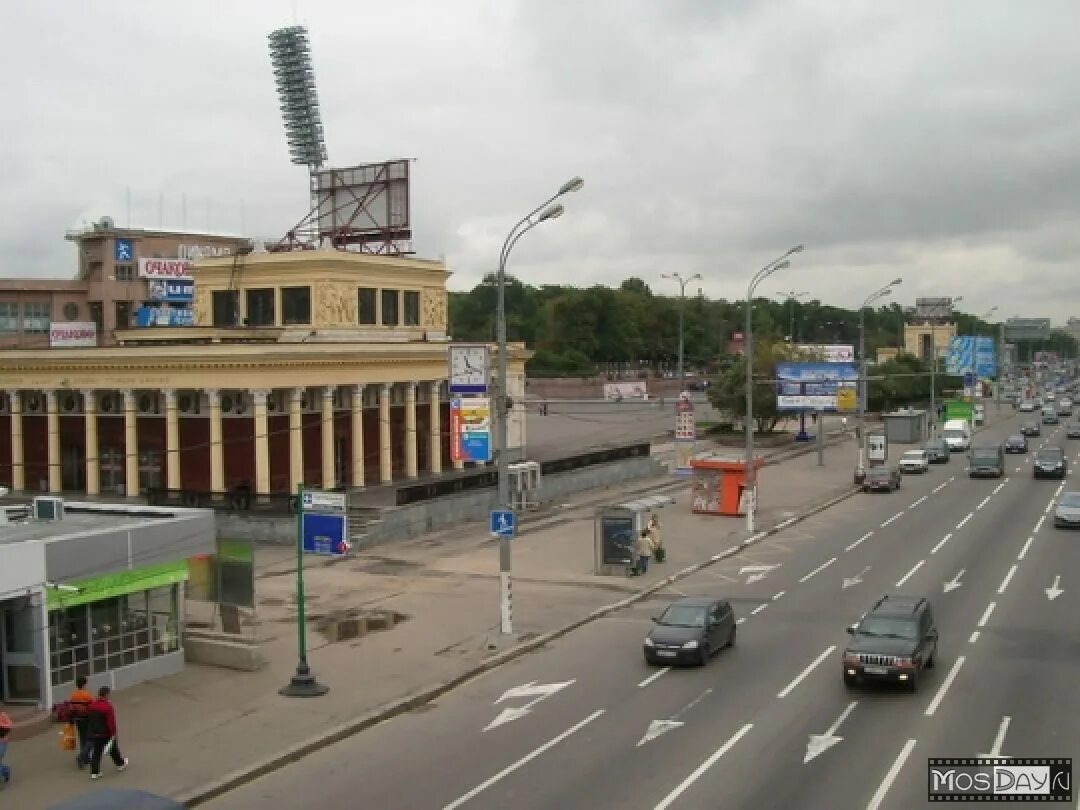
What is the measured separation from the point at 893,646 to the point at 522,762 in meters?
7.97

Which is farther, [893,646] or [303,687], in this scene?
[303,687]

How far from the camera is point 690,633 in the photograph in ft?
80.3

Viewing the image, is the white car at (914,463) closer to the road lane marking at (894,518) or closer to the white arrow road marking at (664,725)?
the road lane marking at (894,518)

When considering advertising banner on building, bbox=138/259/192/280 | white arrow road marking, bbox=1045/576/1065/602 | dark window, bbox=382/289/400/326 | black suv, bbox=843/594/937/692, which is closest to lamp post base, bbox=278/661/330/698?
black suv, bbox=843/594/937/692

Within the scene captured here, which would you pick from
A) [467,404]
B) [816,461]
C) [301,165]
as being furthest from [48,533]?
[816,461]

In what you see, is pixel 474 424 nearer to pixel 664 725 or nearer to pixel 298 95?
pixel 664 725

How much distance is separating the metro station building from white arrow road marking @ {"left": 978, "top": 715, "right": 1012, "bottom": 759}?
31285 millimetres

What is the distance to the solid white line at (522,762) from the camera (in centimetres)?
1666

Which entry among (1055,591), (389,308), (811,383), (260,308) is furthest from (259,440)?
(811,383)

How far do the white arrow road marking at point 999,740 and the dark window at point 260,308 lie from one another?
43.6 meters

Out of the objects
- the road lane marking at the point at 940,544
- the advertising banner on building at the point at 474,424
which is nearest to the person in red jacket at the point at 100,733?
the advertising banner on building at the point at 474,424

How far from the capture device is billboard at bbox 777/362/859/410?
63.3 meters

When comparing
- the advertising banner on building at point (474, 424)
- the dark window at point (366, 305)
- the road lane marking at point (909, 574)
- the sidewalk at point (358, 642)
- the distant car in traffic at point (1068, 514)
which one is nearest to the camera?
the sidewalk at point (358, 642)

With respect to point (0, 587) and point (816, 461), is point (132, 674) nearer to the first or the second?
point (0, 587)
